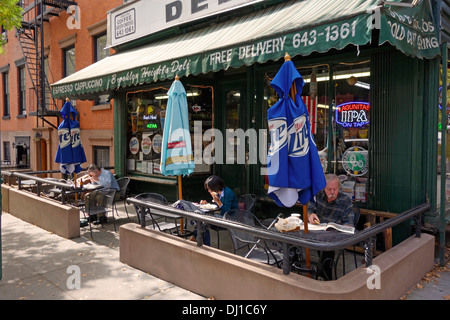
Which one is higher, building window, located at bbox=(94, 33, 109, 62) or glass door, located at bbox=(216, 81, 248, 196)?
building window, located at bbox=(94, 33, 109, 62)

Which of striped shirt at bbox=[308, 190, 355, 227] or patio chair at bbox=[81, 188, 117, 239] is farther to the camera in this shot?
patio chair at bbox=[81, 188, 117, 239]

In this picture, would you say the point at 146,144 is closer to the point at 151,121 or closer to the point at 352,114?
the point at 151,121

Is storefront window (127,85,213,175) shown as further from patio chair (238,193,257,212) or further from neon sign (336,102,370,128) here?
neon sign (336,102,370,128)

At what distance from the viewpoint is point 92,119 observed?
1238cm

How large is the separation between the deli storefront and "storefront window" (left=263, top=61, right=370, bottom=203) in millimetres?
16

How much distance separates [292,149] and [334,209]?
51.1 inches

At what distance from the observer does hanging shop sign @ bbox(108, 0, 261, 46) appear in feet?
24.0

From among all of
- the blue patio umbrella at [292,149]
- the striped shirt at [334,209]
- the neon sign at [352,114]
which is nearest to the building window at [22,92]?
Result: the neon sign at [352,114]

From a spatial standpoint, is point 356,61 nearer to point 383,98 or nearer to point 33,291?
point 383,98

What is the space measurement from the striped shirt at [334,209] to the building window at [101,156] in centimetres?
900

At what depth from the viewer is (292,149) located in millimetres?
3691

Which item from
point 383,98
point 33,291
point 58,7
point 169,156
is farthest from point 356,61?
point 58,7

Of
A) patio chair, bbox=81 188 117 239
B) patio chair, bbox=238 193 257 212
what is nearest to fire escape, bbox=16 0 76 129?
patio chair, bbox=81 188 117 239

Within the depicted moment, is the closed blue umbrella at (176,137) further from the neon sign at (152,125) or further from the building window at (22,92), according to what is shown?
the building window at (22,92)
